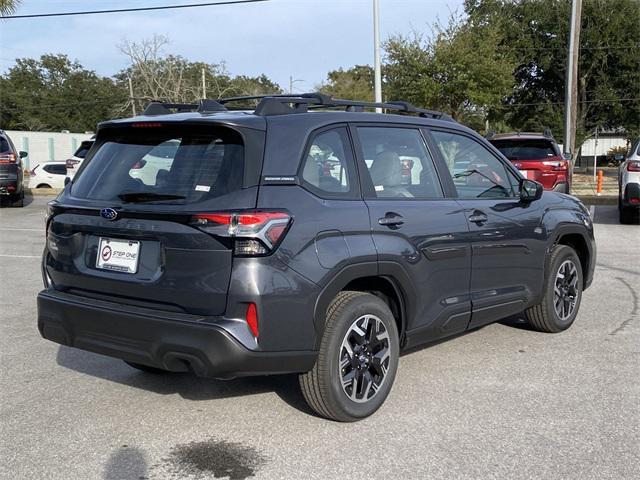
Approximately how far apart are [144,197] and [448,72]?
73.0 feet

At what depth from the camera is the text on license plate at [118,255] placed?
3932 mm

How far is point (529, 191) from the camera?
5578mm

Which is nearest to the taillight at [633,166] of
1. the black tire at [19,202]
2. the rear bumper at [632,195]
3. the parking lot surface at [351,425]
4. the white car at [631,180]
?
the white car at [631,180]

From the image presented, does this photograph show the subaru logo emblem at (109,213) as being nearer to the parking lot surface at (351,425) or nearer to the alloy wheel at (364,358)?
the parking lot surface at (351,425)

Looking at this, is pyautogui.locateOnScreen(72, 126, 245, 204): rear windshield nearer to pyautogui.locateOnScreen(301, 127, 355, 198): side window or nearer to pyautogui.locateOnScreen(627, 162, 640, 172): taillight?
pyautogui.locateOnScreen(301, 127, 355, 198): side window

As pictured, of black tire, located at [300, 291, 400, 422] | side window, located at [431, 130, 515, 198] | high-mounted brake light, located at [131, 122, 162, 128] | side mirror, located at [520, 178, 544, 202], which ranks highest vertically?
high-mounted brake light, located at [131, 122, 162, 128]

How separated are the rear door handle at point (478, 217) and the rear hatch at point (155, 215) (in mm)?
1838

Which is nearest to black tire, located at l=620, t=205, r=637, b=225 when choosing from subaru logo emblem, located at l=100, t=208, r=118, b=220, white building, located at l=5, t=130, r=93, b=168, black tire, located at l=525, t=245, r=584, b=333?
black tire, located at l=525, t=245, r=584, b=333

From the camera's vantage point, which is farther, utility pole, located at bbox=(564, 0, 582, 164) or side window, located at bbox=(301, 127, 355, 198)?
utility pole, located at bbox=(564, 0, 582, 164)

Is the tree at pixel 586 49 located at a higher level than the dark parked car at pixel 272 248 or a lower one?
higher

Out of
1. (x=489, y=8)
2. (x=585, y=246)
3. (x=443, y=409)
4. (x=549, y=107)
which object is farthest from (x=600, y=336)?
(x=549, y=107)

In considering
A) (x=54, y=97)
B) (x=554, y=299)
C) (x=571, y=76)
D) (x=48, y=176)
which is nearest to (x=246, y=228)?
(x=554, y=299)

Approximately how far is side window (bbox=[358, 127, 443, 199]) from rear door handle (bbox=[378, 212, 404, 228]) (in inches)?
5.7

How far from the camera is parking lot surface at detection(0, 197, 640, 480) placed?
144 inches
